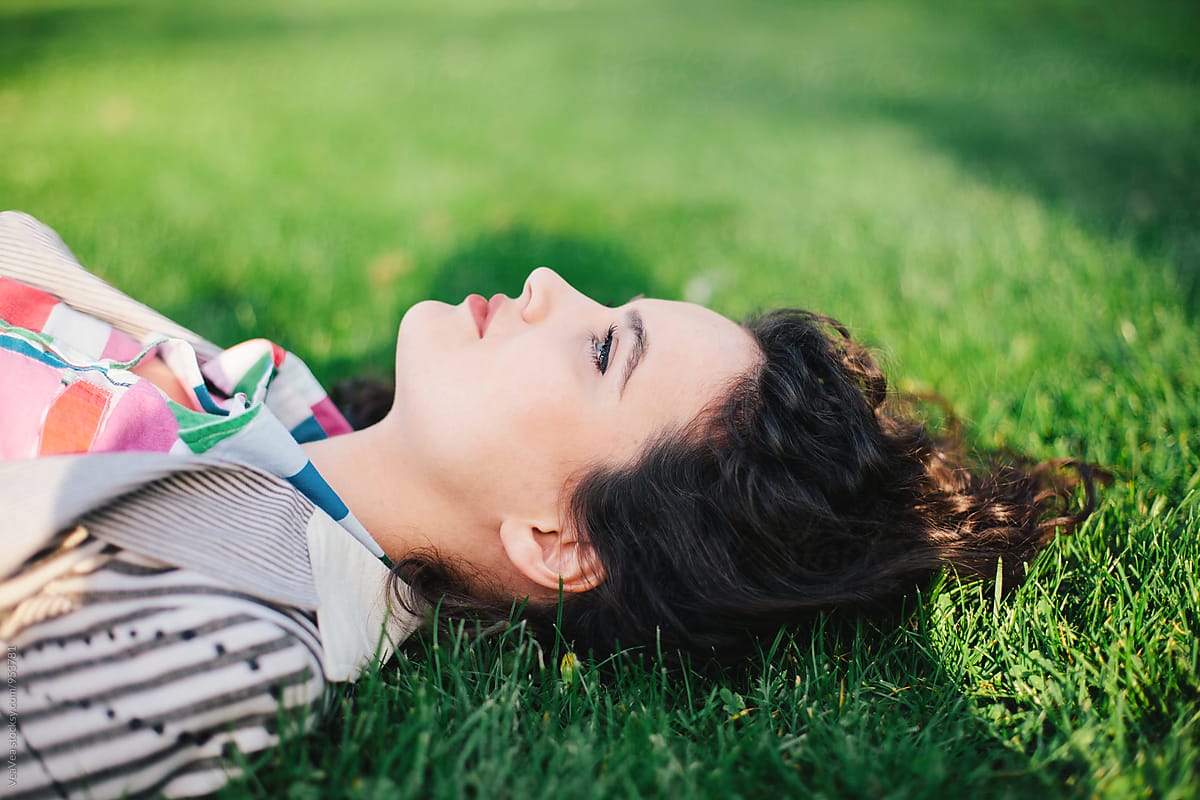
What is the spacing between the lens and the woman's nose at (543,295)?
2070 millimetres

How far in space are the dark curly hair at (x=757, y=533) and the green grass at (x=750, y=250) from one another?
10 centimetres

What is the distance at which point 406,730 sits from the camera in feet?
5.00

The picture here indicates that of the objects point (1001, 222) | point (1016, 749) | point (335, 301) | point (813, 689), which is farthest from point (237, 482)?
point (1001, 222)

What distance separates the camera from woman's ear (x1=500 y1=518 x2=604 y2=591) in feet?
6.47

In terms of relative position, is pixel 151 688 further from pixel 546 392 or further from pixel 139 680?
pixel 546 392

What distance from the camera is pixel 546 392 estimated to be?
1.92 meters

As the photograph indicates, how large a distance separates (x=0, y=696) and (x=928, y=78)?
1002 centimetres

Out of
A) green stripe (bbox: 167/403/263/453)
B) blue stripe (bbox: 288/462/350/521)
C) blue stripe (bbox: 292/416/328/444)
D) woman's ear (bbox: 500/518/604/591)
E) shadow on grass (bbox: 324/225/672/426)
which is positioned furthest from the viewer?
shadow on grass (bbox: 324/225/672/426)

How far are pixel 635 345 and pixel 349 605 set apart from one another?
87 cm

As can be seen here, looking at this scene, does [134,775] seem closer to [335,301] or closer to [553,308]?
[553,308]

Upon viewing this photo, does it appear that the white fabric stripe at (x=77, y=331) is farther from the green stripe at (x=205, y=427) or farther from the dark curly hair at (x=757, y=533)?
the dark curly hair at (x=757, y=533)

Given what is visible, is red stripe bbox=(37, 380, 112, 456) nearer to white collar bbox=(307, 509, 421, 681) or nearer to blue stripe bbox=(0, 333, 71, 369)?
blue stripe bbox=(0, 333, 71, 369)

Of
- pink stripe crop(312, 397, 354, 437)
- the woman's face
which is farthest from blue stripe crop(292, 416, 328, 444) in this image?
the woman's face

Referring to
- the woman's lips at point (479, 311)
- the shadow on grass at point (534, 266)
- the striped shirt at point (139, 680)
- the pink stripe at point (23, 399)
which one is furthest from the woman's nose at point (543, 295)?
the shadow on grass at point (534, 266)
